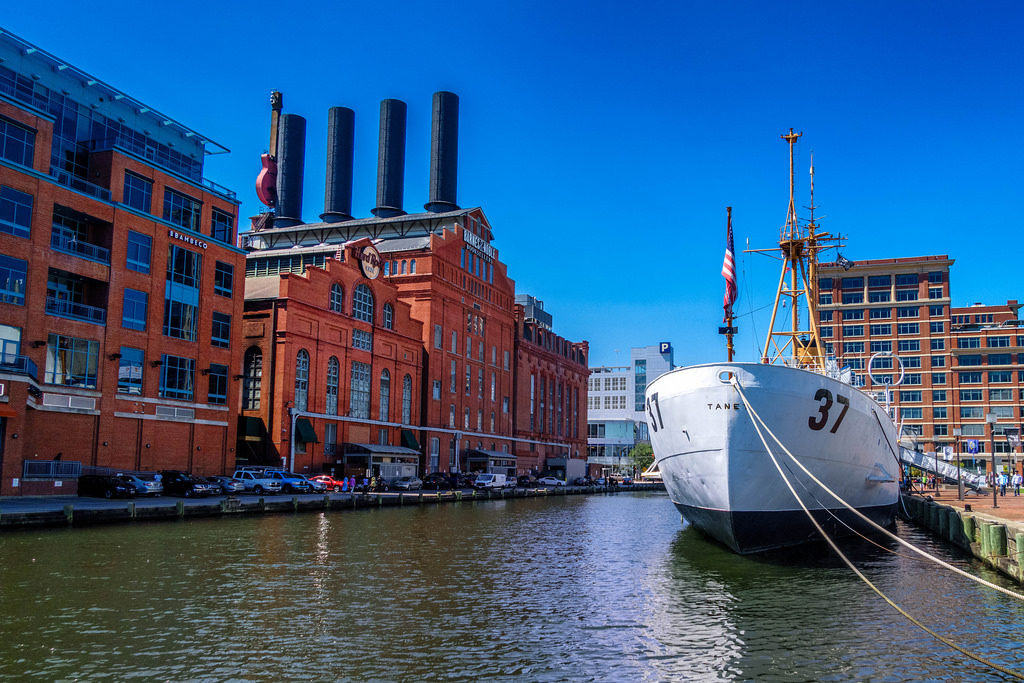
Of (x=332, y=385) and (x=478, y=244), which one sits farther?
(x=478, y=244)

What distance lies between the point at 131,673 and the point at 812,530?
2293cm

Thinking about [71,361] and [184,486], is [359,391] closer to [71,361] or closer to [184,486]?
[184,486]

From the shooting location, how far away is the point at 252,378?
66.9 m

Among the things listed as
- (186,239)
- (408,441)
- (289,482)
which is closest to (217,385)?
(289,482)

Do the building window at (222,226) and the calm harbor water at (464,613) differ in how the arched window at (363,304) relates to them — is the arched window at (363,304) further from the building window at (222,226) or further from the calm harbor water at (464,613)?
the calm harbor water at (464,613)

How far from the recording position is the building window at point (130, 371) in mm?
51250

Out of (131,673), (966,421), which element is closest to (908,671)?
(131,673)

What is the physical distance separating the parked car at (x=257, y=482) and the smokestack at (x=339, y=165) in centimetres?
6407

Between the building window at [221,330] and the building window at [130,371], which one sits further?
the building window at [221,330]

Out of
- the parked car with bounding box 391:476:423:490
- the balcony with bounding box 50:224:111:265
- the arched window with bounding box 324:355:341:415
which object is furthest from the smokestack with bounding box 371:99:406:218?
the balcony with bounding box 50:224:111:265

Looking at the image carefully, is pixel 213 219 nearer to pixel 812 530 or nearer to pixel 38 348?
pixel 38 348

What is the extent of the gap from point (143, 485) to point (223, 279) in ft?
64.0

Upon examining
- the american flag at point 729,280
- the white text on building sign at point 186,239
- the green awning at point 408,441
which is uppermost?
the white text on building sign at point 186,239

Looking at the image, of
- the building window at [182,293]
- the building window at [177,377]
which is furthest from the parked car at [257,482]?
the building window at [182,293]
